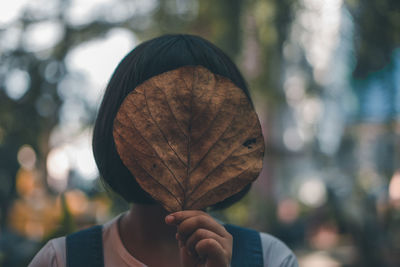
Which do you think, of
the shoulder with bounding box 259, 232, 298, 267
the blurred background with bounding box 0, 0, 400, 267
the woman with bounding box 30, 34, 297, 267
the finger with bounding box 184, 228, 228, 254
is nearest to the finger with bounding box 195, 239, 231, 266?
the finger with bounding box 184, 228, 228, 254

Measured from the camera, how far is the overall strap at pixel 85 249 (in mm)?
830

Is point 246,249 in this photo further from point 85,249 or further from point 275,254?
point 85,249

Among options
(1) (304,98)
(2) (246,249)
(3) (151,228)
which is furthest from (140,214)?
(1) (304,98)

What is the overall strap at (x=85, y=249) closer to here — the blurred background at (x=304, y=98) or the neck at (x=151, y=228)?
the neck at (x=151, y=228)

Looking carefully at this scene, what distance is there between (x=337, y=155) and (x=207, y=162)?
354 centimetres

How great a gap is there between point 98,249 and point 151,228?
0.13 metres

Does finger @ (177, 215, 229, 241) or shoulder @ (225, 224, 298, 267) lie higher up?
finger @ (177, 215, 229, 241)

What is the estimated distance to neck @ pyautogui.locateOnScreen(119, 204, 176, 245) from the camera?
89 cm

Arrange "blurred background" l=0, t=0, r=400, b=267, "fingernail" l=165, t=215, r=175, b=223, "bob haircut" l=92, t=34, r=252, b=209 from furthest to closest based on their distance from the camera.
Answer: "blurred background" l=0, t=0, r=400, b=267, "bob haircut" l=92, t=34, r=252, b=209, "fingernail" l=165, t=215, r=175, b=223

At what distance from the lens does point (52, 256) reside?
2.78 feet

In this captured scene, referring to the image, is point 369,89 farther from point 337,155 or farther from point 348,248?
point 348,248

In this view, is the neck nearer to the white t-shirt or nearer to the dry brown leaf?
the white t-shirt

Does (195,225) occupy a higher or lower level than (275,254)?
higher

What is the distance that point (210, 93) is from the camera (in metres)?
0.60
